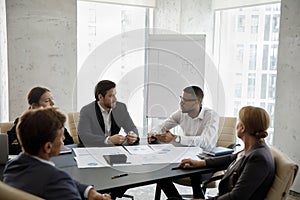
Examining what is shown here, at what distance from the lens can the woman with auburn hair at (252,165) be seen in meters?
1.80

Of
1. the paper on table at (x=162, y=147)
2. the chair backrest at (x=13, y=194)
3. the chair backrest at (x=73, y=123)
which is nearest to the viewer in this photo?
the chair backrest at (x=13, y=194)

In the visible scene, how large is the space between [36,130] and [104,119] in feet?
5.38

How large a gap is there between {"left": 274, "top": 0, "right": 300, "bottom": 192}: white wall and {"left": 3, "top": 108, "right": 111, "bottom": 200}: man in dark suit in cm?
273

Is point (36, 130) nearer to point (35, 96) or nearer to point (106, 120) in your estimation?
point (35, 96)

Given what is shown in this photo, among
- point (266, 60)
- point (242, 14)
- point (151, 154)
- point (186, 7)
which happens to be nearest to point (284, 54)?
point (266, 60)

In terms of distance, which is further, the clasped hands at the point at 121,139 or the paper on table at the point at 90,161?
the clasped hands at the point at 121,139

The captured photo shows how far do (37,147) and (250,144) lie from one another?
3.92 ft

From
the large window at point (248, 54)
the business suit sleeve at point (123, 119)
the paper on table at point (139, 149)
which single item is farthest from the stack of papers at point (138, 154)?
the large window at point (248, 54)

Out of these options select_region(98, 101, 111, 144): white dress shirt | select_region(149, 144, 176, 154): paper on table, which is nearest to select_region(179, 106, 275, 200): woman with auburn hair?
select_region(149, 144, 176, 154): paper on table

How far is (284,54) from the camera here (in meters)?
3.57

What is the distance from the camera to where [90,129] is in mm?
2939

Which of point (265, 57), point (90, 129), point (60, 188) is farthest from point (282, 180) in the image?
point (265, 57)

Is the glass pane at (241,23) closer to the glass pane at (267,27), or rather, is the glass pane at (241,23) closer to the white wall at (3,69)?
the glass pane at (267,27)

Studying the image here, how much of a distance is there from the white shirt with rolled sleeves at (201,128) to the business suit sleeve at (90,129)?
0.70m
